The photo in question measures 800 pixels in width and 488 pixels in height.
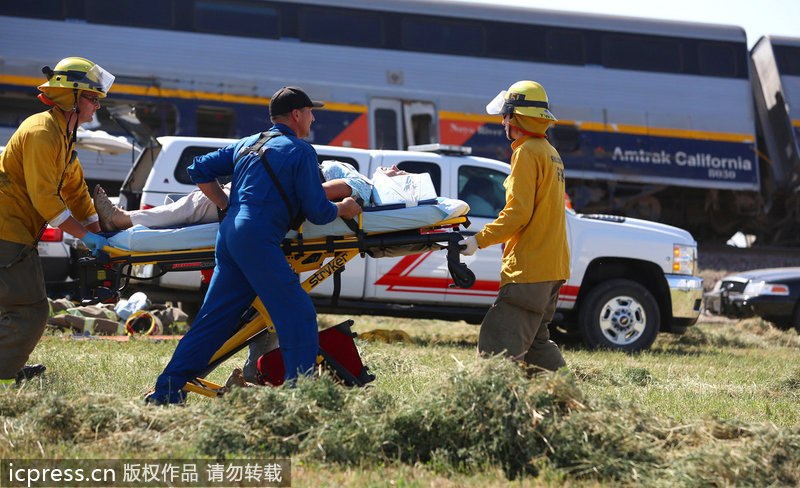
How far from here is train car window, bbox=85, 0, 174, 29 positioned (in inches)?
616

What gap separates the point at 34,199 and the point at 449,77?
43.7ft

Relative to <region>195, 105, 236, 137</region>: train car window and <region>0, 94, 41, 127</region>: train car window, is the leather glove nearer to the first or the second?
<region>195, 105, 236, 137</region>: train car window

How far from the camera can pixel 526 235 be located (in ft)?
16.0

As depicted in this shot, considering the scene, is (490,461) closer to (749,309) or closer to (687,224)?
(749,309)

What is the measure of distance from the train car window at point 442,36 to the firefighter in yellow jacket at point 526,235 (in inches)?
493

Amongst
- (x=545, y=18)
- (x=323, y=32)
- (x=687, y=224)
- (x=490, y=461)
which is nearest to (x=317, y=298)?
(x=490, y=461)

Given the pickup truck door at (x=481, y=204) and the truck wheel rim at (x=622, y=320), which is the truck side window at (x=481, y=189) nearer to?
the pickup truck door at (x=481, y=204)

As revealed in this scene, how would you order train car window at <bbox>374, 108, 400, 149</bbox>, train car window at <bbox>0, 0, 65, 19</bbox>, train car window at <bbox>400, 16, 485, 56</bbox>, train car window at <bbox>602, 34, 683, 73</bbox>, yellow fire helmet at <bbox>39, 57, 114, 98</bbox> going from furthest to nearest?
train car window at <bbox>602, 34, 683, 73</bbox> → train car window at <bbox>400, 16, 485, 56</bbox> → train car window at <bbox>374, 108, 400, 149</bbox> → train car window at <bbox>0, 0, 65, 19</bbox> → yellow fire helmet at <bbox>39, 57, 114, 98</bbox>

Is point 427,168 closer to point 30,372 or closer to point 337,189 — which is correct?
point 337,189

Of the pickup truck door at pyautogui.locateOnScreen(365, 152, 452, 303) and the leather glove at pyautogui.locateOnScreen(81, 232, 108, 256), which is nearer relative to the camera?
the leather glove at pyautogui.locateOnScreen(81, 232, 108, 256)

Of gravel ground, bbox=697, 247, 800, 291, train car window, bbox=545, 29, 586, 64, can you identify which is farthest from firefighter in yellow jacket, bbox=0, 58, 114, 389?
train car window, bbox=545, 29, 586, 64

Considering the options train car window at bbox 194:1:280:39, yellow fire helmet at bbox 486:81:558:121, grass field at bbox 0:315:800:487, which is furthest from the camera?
train car window at bbox 194:1:280:39

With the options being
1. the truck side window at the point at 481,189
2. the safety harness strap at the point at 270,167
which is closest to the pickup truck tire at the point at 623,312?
the truck side window at the point at 481,189

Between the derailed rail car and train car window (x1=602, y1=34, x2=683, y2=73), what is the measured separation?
0.03m
